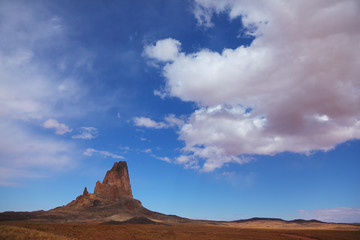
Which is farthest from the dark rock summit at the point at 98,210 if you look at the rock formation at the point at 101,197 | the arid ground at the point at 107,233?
the arid ground at the point at 107,233

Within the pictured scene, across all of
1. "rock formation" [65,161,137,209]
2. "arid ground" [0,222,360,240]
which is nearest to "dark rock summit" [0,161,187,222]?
"rock formation" [65,161,137,209]

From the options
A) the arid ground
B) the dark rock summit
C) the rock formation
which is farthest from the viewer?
the rock formation

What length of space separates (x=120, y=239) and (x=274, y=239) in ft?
107

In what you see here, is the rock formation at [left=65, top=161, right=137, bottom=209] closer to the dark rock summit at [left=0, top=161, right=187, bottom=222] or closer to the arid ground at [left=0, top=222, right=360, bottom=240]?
the dark rock summit at [left=0, top=161, right=187, bottom=222]

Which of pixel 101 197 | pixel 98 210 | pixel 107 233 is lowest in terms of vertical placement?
pixel 107 233

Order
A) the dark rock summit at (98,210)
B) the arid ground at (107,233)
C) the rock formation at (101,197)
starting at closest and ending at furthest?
the arid ground at (107,233) < the dark rock summit at (98,210) < the rock formation at (101,197)

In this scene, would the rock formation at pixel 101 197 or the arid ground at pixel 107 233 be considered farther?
the rock formation at pixel 101 197

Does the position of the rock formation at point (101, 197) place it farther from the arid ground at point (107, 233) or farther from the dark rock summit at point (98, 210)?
the arid ground at point (107, 233)

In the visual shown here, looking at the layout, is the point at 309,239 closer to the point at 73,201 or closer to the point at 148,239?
the point at 148,239

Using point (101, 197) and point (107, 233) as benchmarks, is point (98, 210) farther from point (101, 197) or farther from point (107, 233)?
point (107, 233)

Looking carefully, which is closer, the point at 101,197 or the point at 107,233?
the point at 107,233

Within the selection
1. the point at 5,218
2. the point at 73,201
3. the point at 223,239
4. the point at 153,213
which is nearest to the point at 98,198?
the point at 73,201

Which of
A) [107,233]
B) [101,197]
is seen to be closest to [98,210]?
[101,197]

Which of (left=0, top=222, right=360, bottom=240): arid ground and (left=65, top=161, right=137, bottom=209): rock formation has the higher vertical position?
(left=65, top=161, right=137, bottom=209): rock formation
